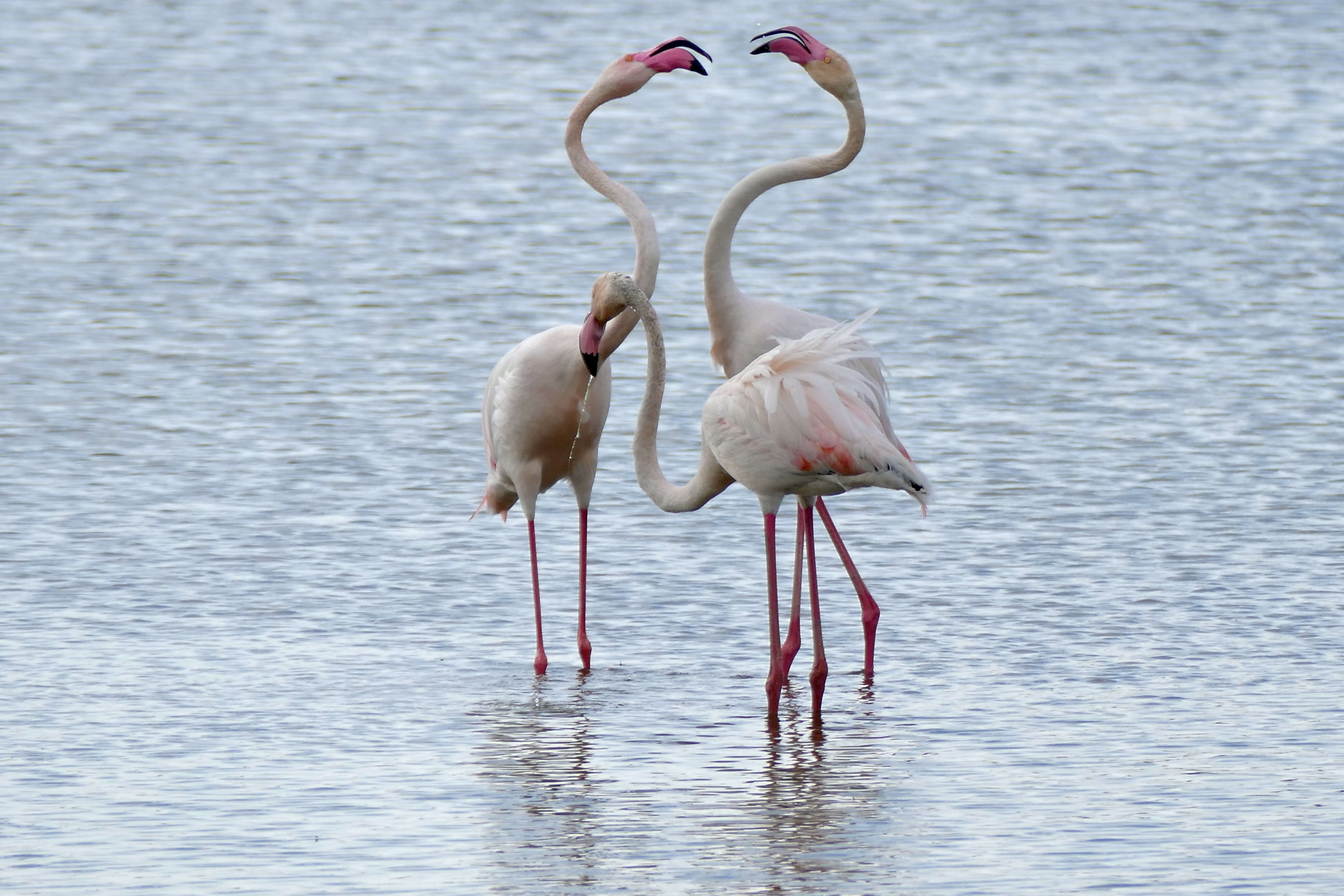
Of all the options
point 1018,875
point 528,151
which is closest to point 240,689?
point 1018,875

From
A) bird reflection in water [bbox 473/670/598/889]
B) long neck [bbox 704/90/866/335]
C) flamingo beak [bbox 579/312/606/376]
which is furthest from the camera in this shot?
long neck [bbox 704/90/866/335]

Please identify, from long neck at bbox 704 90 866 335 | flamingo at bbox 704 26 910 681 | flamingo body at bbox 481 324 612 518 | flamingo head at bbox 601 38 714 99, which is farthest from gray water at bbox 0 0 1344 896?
flamingo head at bbox 601 38 714 99

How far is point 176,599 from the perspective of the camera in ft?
29.9

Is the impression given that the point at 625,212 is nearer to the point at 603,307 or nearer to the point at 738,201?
the point at 738,201

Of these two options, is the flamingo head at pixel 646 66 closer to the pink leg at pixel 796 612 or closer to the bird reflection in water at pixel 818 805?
the pink leg at pixel 796 612

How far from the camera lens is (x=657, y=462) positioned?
7.79 m

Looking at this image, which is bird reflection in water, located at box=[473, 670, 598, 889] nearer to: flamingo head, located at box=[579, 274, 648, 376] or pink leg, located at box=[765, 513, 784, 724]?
pink leg, located at box=[765, 513, 784, 724]

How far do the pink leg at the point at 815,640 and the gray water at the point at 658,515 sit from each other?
132mm

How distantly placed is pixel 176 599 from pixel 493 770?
266 centimetres

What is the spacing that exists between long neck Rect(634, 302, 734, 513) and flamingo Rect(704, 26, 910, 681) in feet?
1.63

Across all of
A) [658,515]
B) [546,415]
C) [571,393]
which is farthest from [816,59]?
[658,515]

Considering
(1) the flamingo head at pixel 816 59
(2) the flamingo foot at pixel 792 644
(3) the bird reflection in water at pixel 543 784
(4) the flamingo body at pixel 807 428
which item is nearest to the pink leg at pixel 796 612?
(2) the flamingo foot at pixel 792 644

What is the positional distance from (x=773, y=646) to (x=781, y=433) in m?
0.73

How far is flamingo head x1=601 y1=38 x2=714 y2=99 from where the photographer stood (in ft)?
27.9
